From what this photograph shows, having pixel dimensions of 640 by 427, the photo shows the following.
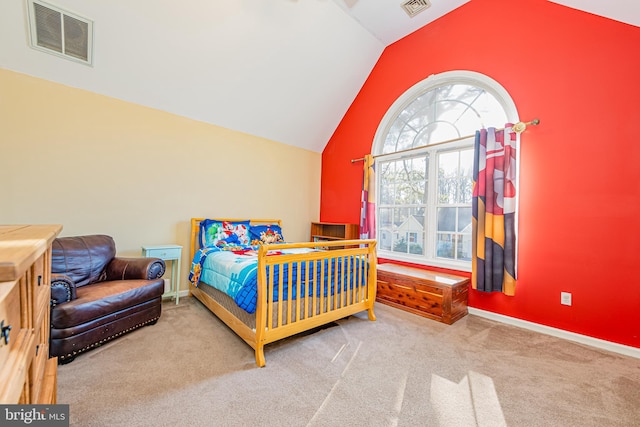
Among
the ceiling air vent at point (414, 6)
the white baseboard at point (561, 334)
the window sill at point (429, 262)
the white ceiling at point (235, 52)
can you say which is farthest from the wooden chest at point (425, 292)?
the ceiling air vent at point (414, 6)

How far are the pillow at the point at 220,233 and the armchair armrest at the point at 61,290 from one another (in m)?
1.44

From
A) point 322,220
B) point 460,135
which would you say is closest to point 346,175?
point 322,220

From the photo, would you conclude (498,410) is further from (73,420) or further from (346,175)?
(346,175)

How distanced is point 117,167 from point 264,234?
1.88 meters

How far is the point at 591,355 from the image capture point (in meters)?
2.04

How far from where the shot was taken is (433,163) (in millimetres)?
3324

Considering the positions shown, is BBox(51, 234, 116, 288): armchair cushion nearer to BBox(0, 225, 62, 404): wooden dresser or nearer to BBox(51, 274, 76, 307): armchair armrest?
BBox(51, 274, 76, 307): armchair armrest

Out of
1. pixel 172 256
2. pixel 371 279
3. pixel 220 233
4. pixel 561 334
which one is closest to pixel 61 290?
pixel 172 256

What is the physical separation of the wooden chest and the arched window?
0.32 meters

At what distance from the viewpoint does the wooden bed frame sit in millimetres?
1862

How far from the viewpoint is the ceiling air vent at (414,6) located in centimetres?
299

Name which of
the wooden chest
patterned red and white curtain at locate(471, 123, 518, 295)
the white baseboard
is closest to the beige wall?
the wooden chest

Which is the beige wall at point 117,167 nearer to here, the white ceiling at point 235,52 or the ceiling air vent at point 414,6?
the white ceiling at point 235,52

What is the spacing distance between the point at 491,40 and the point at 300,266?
10.6 ft
